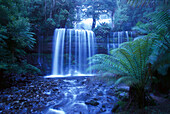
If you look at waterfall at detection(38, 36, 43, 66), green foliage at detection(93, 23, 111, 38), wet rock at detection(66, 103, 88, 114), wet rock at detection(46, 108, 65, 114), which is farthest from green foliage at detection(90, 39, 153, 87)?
green foliage at detection(93, 23, 111, 38)

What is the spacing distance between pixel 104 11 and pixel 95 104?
15.4 meters

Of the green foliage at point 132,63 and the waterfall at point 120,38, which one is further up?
the waterfall at point 120,38

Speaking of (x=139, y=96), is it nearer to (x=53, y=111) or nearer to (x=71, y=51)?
(x=53, y=111)

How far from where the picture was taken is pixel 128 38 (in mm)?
12148

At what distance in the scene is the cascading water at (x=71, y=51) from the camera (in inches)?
443

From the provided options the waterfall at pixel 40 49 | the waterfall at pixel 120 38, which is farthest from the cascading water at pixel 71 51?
the waterfall at pixel 120 38

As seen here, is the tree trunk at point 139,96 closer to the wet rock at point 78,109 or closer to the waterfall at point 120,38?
the wet rock at point 78,109

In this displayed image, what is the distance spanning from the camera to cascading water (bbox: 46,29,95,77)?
11.3 m

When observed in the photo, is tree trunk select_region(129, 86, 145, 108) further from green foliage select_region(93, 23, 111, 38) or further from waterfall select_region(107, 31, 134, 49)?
green foliage select_region(93, 23, 111, 38)

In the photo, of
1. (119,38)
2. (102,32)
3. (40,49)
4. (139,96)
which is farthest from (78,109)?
(102,32)

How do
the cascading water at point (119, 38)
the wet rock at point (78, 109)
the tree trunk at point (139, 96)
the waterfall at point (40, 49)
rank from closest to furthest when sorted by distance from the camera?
1. the tree trunk at point (139, 96)
2. the wet rock at point (78, 109)
3. the waterfall at point (40, 49)
4. the cascading water at point (119, 38)

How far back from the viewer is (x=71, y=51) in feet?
38.4

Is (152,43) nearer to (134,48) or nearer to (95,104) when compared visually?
(134,48)

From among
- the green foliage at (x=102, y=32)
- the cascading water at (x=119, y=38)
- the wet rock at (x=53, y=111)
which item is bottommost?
the wet rock at (x=53, y=111)
